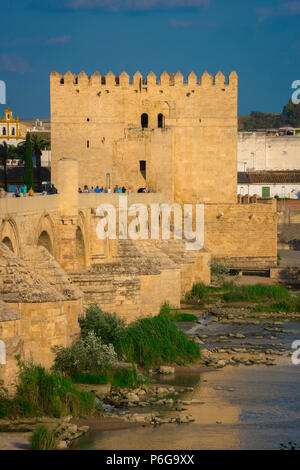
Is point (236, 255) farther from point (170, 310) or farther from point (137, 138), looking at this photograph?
point (170, 310)

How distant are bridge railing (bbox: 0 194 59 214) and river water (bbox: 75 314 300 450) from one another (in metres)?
4.40

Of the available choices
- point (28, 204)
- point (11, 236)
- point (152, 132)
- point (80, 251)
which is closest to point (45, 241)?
point (28, 204)

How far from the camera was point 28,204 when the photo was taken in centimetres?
2091

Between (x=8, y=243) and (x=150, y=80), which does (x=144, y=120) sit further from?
(x=8, y=243)

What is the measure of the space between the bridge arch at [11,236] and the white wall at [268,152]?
53.0m

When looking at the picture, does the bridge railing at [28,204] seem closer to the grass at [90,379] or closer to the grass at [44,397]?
the grass at [90,379]

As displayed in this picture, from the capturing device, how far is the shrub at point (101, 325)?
20.5 meters

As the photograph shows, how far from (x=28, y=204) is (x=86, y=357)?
384cm

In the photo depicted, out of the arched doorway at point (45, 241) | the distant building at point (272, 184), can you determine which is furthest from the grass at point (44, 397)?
the distant building at point (272, 184)

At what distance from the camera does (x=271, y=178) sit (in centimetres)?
6309

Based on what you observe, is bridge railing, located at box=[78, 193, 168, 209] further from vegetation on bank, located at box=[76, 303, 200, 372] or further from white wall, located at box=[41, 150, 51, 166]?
white wall, located at box=[41, 150, 51, 166]

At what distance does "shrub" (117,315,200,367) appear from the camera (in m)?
21.0

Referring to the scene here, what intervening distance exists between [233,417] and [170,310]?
1173cm
